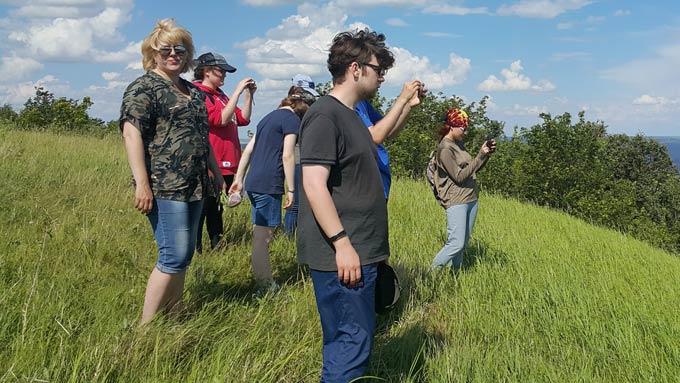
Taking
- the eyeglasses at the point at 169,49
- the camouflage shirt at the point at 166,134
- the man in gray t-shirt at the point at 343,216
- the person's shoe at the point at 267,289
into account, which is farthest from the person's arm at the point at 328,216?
the person's shoe at the point at 267,289

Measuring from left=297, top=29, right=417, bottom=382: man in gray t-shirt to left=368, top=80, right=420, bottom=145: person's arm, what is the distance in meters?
0.52

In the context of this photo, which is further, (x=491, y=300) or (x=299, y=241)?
(x=491, y=300)

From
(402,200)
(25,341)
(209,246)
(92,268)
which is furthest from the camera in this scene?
(402,200)

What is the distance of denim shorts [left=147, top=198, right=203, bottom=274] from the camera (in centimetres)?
300

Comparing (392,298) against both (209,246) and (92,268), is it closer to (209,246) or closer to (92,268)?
(92,268)

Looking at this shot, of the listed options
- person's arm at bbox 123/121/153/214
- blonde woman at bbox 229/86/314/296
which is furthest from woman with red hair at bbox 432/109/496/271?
person's arm at bbox 123/121/153/214

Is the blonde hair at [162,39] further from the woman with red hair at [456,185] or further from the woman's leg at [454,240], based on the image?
the woman's leg at [454,240]

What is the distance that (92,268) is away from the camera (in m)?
3.88

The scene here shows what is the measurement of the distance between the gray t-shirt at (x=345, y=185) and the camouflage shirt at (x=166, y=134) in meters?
0.95

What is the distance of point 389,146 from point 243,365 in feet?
63.9

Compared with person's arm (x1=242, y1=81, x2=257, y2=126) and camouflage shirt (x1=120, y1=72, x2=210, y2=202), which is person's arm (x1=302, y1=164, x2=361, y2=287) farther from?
person's arm (x1=242, y1=81, x2=257, y2=126)

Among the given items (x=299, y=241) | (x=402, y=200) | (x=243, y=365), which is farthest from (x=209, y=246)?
→ (x=402, y=200)

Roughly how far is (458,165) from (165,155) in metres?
2.73

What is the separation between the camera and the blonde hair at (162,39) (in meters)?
3.08
